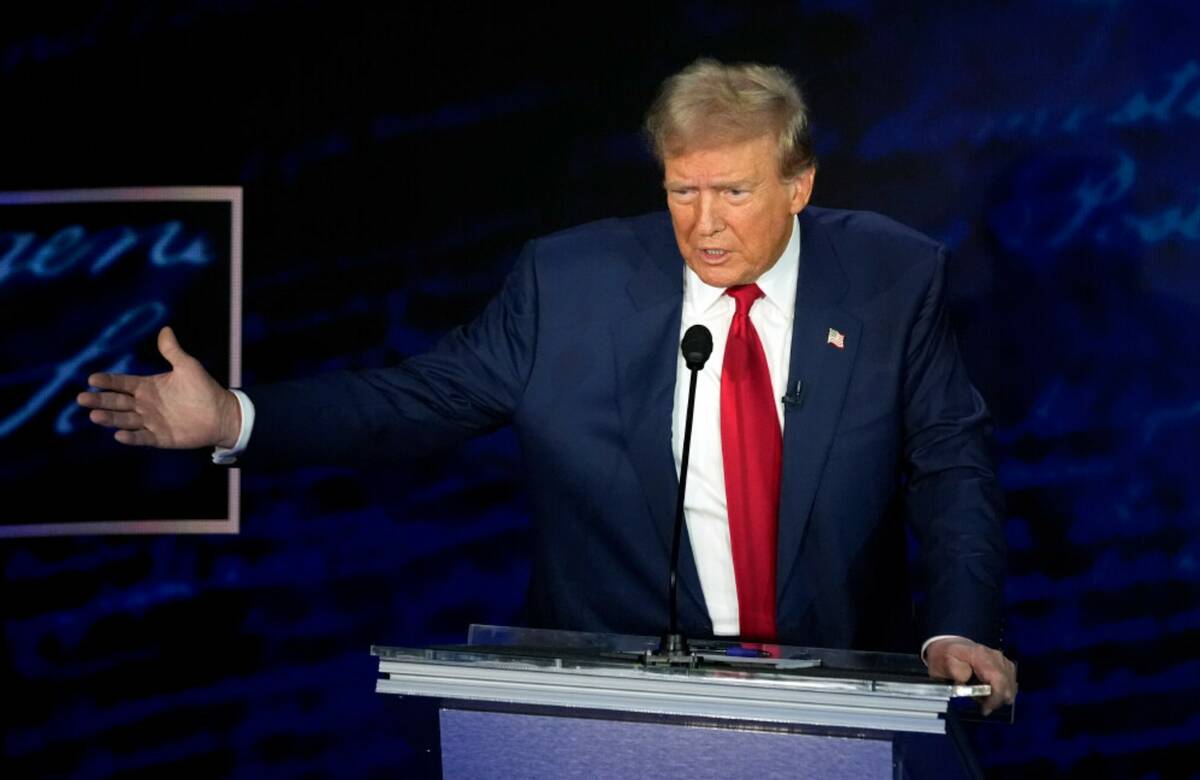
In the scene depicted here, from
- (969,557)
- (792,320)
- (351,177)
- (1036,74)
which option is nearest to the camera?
(969,557)

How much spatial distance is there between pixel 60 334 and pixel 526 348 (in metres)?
1.58

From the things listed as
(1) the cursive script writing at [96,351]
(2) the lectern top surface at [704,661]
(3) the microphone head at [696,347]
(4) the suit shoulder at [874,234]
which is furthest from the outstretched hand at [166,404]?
(1) the cursive script writing at [96,351]

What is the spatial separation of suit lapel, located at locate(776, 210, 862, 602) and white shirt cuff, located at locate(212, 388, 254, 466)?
0.85 m

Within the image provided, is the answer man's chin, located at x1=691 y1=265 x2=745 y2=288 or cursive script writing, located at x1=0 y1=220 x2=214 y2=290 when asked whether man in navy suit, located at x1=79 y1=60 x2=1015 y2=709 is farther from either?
cursive script writing, located at x1=0 y1=220 x2=214 y2=290

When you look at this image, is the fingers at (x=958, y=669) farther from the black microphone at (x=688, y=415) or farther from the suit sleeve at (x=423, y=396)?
the suit sleeve at (x=423, y=396)

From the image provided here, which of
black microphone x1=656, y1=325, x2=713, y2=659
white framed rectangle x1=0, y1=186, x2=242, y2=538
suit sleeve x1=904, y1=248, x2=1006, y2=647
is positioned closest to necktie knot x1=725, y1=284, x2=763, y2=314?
suit sleeve x1=904, y1=248, x2=1006, y2=647

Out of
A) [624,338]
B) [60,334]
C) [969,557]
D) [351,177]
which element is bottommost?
[969,557]

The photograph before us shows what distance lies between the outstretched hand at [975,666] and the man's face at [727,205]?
29.3 inches

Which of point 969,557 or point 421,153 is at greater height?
point 421,153

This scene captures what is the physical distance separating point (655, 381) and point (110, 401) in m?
0.86

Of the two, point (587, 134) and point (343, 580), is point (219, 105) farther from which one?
point (343, 580)

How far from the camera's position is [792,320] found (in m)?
2.59

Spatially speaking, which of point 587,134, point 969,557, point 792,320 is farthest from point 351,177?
point 969,557

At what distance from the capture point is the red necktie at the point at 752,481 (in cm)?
249
